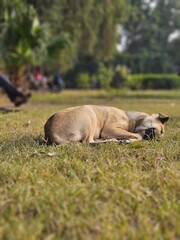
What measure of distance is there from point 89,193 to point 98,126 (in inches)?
94.8

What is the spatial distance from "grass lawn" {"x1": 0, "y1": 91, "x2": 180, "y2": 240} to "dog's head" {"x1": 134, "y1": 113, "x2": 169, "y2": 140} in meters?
1.00

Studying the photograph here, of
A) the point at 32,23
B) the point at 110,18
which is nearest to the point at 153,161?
the point at 32,23

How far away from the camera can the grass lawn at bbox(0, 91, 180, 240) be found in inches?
89.5

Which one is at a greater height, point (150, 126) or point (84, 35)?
point (84, 35)

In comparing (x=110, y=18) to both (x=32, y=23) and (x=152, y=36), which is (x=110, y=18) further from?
(x=152, y=36)

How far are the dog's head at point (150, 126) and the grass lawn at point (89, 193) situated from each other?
1001 mm

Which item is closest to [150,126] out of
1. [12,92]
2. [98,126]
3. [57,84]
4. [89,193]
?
[98,126]

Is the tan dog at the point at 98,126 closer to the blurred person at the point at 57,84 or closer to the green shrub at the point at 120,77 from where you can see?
the green shrub at the point at 120,77

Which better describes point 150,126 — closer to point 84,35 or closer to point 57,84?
point 57,84

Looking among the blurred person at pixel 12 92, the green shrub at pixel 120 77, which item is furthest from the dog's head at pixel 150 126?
the green shrub at pixel 120 77

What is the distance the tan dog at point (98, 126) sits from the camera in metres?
4.66

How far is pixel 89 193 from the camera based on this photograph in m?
Result: 2.77

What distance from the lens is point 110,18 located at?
26.9 metres

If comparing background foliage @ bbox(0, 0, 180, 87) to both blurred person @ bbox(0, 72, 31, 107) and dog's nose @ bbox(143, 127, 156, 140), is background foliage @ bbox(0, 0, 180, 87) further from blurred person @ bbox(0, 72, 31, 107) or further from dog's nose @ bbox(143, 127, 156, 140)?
dog's nose @ bbox(143, 127, 156, 140)
